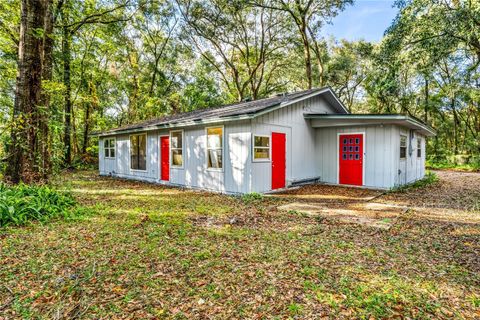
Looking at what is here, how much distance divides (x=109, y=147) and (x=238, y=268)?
1450cm

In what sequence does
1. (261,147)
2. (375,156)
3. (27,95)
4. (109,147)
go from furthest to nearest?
(109,147) → (375,156) → (261,147) → (27,95)

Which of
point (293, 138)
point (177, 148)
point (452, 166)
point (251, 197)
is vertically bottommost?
point (251, 197)

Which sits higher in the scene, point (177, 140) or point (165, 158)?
point (177, 140)

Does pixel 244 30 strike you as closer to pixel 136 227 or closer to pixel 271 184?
pixel 271 184

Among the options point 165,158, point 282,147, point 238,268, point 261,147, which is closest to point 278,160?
point 282,147

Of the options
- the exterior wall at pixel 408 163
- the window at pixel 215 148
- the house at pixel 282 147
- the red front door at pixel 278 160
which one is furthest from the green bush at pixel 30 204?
the exterior wall at pixel 408 163

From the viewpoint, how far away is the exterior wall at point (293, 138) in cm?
883

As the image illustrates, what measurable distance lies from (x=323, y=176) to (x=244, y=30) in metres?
14.5

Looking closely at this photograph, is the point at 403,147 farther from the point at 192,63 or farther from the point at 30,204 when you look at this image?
the point at 192,63

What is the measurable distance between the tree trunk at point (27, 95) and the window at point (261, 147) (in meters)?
5.89

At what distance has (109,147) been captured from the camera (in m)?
15.6

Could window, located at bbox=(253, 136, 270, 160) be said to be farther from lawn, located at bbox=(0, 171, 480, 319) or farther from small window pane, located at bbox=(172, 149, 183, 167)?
small window pane, located at bbox=(172, 149, 183, 167)

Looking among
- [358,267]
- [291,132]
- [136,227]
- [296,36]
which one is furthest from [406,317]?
[296,36]

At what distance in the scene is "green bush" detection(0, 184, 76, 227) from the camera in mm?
5172
